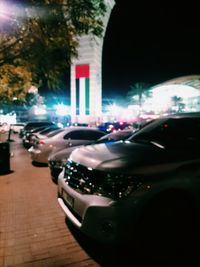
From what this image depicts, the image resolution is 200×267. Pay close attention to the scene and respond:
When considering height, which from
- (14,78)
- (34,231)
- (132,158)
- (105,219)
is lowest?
(34,231)

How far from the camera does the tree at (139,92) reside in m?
76.4

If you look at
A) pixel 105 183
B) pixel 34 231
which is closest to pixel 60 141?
pixel 34 231

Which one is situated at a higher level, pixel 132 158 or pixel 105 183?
pixel 132 158

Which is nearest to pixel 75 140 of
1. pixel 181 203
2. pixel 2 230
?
pixel 2 230

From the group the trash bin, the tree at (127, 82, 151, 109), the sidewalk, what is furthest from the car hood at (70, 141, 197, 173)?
the tree at (127, 82, 151, 109)

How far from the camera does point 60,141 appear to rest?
36.7 feet

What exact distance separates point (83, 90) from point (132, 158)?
46.4 meters

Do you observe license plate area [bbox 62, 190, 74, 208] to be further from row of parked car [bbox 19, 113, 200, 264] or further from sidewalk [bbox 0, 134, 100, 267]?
sidewalk [bbox 0, 134, 100, 267]

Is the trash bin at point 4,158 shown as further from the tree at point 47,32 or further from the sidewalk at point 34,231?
the tree at point 47,32

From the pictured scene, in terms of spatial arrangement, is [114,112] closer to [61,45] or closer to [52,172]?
[61,45]

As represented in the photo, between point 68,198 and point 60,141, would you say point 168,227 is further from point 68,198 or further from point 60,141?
point 60,141

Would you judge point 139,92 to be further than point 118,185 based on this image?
Yes

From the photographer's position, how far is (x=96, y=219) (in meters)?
3.70

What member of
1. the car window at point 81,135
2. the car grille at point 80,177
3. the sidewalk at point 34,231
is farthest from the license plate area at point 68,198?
A: the car window at point 81,135
